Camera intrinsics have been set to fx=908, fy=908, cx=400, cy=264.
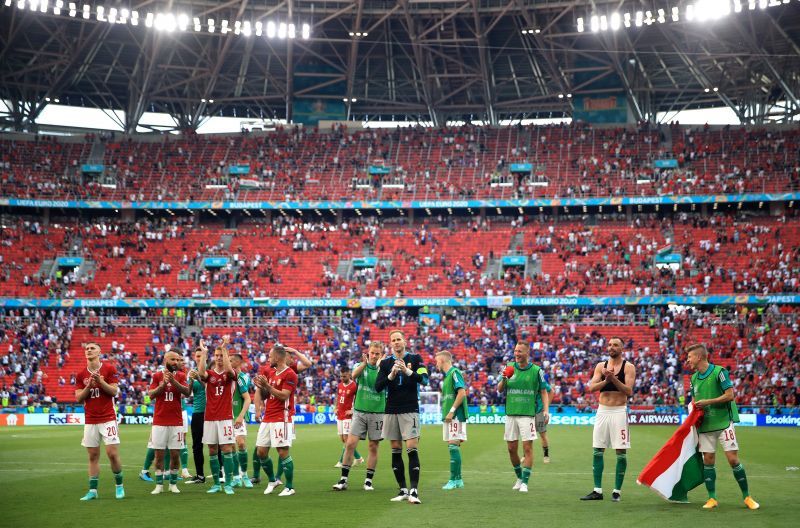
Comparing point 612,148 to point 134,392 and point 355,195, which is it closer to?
point 355,195

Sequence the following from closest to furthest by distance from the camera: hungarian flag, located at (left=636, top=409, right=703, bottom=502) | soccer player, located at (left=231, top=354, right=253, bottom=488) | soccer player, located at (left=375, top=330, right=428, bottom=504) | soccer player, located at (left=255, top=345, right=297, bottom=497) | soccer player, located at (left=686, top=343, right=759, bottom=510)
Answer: soccer player, located at (left=686, top=343, right=759, bottom=510) → hungarian flag, located at (left=636, top=409, right=703, bottom=502) → soccer player, located at (left=375, top=330, right=428, bottom=504) → soccer player, located at (left=255, top=345, right=297, bottom=497) → soccer player, located at (left=231, top=354, right=253, bottom=488)

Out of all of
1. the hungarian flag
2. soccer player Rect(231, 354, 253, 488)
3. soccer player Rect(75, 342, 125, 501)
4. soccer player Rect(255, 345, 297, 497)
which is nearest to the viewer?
the hungarian flag

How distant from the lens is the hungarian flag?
14.0 metres

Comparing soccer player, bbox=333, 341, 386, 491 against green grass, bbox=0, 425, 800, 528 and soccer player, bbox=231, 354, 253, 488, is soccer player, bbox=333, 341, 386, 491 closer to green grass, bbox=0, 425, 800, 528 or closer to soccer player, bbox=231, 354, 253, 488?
green grass, bbox=0, 425, 800, 528

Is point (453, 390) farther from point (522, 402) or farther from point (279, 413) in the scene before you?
point (279, 413)

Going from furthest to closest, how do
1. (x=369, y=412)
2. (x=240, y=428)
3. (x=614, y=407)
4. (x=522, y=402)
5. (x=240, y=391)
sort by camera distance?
(x=240, y=391)
(x=240, y=428)
(x=522, y=402)
(x=369, y=412)
(x=614, y=407)

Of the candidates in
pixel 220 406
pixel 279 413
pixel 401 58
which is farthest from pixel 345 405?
pixel 401 58

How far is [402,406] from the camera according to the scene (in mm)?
14406

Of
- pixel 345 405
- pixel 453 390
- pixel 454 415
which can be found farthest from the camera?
pixel 345 405

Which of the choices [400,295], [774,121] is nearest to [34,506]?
[400,295]

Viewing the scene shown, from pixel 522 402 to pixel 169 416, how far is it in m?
6.21

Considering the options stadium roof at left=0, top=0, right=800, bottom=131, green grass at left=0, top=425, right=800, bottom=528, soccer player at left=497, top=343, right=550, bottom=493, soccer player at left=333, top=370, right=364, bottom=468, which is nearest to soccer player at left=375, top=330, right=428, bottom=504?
green grass at left=0, top=425, right=800, bottom=528

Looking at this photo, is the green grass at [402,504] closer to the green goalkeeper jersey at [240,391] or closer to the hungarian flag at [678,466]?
the hungarian flag at [678,466]

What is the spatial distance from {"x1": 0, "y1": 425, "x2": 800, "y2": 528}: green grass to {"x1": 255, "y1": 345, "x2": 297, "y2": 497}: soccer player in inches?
23.9
